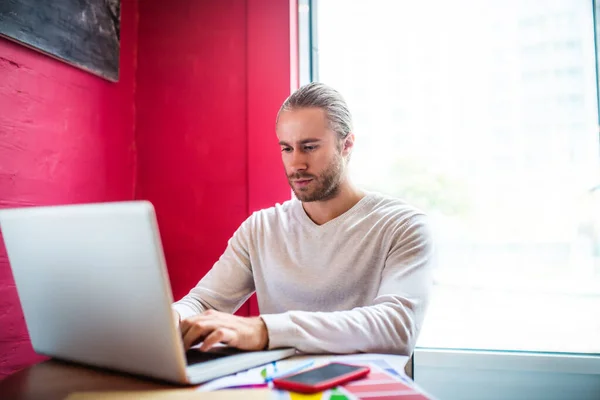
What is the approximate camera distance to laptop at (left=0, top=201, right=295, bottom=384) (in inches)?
24.4

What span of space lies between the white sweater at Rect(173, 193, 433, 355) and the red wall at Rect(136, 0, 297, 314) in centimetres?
37

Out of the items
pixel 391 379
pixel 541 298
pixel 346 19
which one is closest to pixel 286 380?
pixel 391 379

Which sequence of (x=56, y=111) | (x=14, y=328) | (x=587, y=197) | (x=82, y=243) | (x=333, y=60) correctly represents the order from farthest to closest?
(x=333, y=60) → (x=587, y=197) → (x=56, y=111) → (x=14, y=328) → (x=82, y=243)

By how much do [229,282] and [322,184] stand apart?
423 mm

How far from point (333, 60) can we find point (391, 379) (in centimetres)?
159

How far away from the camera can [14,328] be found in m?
1.43

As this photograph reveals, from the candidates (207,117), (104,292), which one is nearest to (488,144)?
(207,117)

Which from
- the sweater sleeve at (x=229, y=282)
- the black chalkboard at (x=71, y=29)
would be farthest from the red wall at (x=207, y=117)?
the sweater sleeve at (x=229, y=282)

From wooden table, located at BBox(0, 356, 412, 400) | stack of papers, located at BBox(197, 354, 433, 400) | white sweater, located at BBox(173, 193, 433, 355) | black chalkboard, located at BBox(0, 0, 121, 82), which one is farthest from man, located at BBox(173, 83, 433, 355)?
black chalkboard, located at BBox(0, 0, 121, 82)

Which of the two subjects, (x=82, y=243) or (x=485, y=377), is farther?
(x=485, y=377)

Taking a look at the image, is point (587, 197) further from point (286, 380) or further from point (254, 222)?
point (286, 380)

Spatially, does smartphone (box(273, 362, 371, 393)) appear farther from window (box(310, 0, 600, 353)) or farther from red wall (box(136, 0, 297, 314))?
window (box(310, 0, 600, 353))

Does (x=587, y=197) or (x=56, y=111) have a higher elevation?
(x=56, y=111)

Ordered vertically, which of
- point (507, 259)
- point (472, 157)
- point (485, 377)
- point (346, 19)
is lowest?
point (485, 377)
